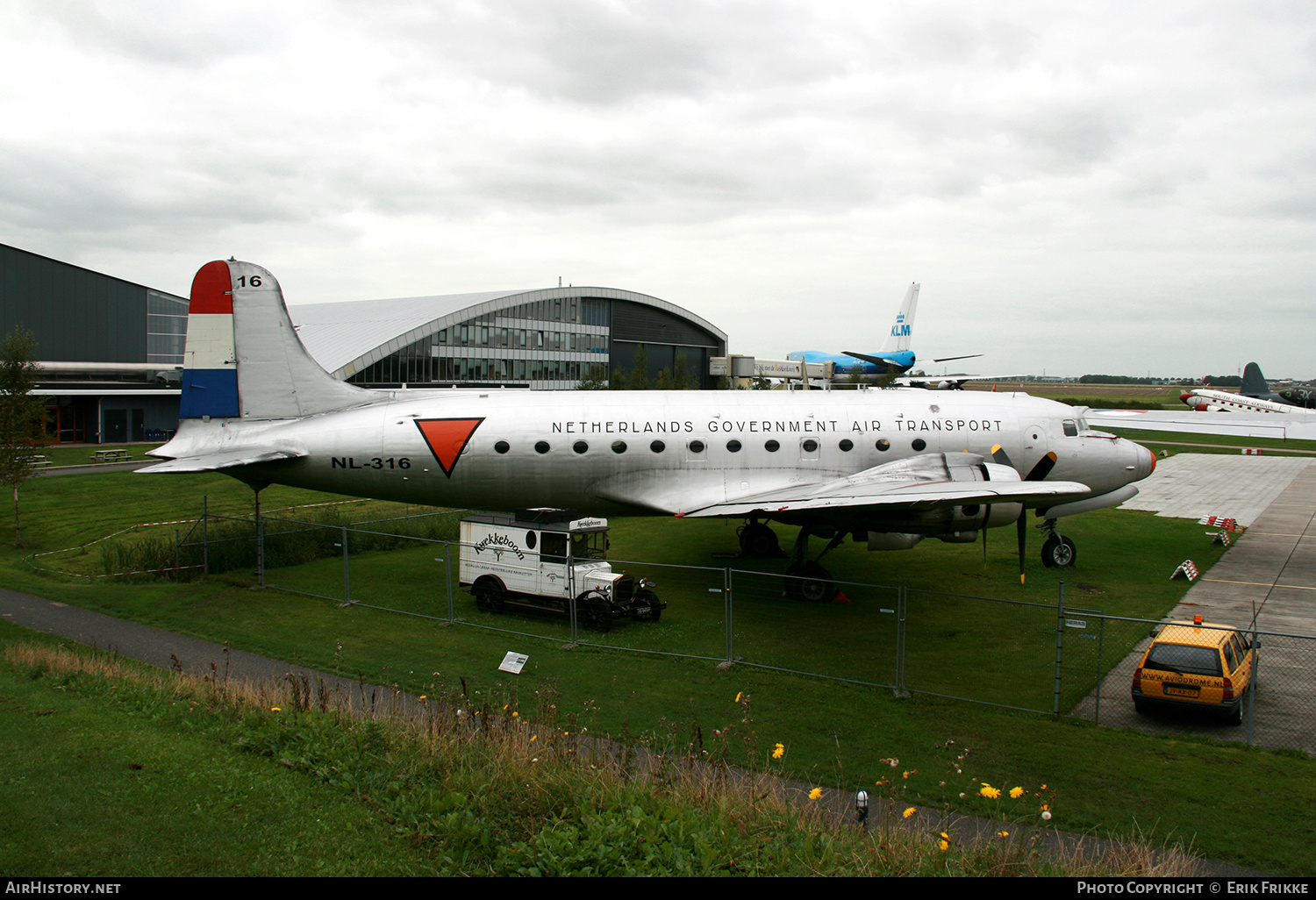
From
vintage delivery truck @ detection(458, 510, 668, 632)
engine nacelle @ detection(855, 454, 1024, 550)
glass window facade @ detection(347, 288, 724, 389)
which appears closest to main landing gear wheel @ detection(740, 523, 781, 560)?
engine nacelle @ detection(855, 454, 1024, 550)

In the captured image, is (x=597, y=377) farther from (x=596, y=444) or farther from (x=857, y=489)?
(x=857, y=489)

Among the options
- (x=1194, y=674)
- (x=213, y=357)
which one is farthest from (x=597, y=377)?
(x=1194, y=674)

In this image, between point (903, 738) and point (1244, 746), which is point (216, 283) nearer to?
point (903, 738)

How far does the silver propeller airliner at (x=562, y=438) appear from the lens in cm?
1986

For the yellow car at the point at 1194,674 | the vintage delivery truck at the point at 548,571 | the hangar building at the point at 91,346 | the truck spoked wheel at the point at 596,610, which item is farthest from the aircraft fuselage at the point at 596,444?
the hangar building at the point at 91,346

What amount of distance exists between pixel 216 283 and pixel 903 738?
787 inches

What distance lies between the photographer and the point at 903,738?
38.2 feet

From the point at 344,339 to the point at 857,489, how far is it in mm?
61036

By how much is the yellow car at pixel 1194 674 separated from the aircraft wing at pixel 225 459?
62.5 ft

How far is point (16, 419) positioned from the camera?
27.5 metres

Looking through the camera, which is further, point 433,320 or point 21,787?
point 433,320

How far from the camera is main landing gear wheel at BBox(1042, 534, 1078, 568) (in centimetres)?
2212

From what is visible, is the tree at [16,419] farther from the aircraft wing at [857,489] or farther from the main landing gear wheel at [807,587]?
the main landing gear wheel at [807,587]
